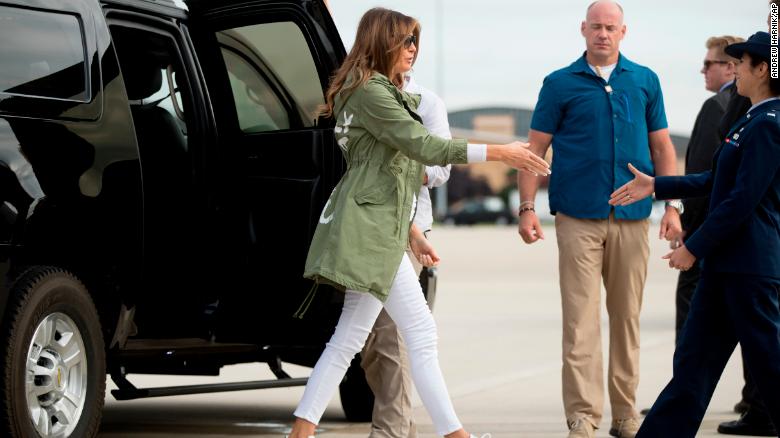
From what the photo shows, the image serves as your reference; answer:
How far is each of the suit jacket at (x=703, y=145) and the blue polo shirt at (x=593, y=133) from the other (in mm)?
858

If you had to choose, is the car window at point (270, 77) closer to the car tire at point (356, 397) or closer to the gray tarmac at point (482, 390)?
the car tire at point (356, 397)

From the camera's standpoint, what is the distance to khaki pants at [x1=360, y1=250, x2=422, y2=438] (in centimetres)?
649

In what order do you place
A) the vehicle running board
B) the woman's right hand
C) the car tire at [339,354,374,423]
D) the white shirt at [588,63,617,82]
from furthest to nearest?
the car tire at [339,354,374,423] < the white shirt at [588,63,617,82] < the vehicle running board < the woman's right hand

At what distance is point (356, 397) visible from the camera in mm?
→ 7723

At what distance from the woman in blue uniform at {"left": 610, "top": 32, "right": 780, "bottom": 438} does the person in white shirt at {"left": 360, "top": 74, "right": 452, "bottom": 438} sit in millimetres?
1216

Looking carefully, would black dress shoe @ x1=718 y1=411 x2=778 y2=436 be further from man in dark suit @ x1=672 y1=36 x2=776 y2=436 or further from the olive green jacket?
the olive green jacket

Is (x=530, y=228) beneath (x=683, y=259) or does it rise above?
beneath

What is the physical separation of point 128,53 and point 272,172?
2.78 ft

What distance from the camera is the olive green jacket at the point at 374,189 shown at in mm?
5664

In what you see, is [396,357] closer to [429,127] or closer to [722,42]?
[429,127]

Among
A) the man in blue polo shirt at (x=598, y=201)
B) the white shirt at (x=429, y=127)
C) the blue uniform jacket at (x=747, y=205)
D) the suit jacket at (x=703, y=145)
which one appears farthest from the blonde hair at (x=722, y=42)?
the blue uniform jacket at (x=747, y=205)

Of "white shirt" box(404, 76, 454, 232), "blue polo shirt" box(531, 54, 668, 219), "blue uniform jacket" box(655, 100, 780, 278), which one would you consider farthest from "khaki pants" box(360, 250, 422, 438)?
"blue uniform jacket" box(655, 100, 780, 278)

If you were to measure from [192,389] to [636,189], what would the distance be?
2.30 m

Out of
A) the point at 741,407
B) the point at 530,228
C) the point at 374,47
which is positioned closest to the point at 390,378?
the point at 530,228
